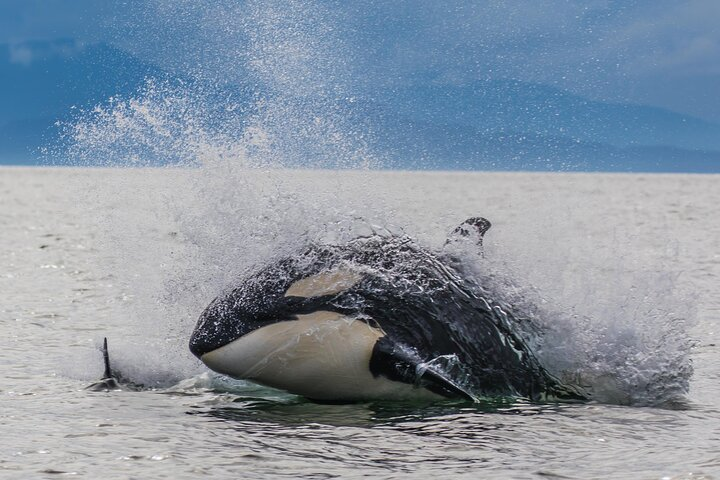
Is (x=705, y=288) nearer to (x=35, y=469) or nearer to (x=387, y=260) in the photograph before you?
(x=387, y=260)

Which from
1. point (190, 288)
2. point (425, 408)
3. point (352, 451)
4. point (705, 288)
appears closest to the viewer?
point (352, 451)

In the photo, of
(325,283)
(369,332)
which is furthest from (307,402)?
(325,283)

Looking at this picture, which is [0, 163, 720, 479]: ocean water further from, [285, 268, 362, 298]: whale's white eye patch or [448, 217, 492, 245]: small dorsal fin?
[285, 268, 362, 298]: whale's white eye patch

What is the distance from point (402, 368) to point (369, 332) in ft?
1.43

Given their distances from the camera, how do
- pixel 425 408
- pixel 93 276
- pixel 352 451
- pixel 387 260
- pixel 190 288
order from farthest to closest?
pixel 93 276 < pixel 190 288 < pixel 387 260 < pixel 425 408 < pixel 352 451

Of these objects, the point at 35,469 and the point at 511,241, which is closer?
the point at 35,469

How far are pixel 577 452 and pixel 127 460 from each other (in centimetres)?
339

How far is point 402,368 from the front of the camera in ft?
31.3

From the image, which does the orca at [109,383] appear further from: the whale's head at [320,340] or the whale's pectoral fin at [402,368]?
the whale's pectoral fin at [402,368]

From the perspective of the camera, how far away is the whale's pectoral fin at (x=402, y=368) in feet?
31.2

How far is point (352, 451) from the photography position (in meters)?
8.12

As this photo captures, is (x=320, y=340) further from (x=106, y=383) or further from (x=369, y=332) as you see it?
(x=106, y=383)

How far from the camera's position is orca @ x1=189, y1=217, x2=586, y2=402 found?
9562 millimetres

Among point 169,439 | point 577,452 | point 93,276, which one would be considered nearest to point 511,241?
point 577,452
